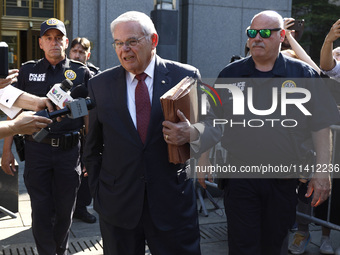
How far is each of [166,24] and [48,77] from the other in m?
7.32

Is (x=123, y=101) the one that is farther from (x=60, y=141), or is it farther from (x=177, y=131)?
(x=60, y=141)

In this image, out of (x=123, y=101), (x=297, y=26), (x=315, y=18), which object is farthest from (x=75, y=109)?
(x=315, y=18)

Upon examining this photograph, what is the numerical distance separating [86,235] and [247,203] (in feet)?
8.36

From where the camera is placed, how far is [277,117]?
3.50 metres

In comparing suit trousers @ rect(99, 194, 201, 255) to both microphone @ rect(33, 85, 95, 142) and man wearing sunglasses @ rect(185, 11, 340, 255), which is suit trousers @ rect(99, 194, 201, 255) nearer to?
man wearing sunglasses @ rect(185, 11, 340, 255)

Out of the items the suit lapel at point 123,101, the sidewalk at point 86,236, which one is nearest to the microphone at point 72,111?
the suit lapel at point 123,101

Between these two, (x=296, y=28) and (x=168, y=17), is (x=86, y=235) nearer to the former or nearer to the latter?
(x=296, y=28)

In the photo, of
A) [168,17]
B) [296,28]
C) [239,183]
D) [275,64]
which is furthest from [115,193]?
[168,17]

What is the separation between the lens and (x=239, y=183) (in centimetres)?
353

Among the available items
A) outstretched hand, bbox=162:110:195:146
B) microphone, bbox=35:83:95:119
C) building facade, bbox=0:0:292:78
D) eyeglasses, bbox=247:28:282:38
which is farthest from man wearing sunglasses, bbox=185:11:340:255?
building facade, bbox=0:0:292:78

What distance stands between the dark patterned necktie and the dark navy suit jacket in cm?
6

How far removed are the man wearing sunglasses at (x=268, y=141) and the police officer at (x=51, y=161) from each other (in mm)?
1646

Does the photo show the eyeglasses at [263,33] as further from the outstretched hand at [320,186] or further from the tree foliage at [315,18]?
the tree foliage at [315,18]

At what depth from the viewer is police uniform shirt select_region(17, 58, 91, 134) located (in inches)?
178
